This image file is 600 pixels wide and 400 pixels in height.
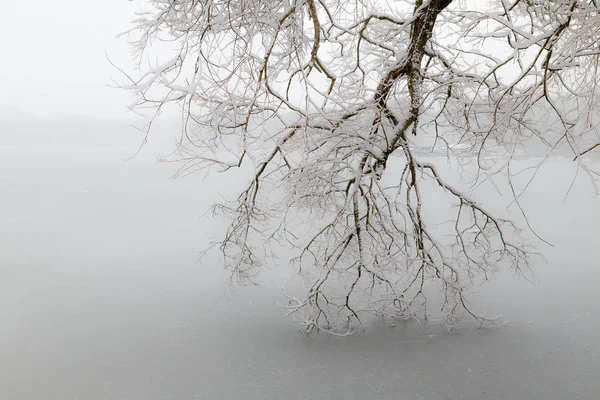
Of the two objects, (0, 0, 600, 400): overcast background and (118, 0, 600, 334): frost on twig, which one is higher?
(118, 0, 600, 334): frost on twig

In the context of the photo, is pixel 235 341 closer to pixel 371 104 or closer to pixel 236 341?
pixel 236 341

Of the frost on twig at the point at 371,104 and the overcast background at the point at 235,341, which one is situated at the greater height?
the frost on twig at the point at 371,104

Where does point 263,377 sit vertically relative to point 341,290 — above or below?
below

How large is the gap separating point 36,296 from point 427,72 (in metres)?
8.32

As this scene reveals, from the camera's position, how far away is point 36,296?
938cm

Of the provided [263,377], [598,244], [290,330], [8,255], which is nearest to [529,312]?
[290,330]

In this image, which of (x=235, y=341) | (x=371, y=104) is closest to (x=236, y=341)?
(x=235, y=341)

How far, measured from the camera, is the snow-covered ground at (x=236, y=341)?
588 cm

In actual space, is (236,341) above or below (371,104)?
below

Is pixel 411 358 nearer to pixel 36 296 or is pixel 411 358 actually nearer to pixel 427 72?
pixel 427 72

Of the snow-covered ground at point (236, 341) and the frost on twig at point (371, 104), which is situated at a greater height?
the frost on twig at point (371, 104)

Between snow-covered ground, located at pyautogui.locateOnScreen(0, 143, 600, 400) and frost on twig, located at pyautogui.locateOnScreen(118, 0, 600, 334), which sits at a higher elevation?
frost on twig, located at pyautogui.locateOnScreen(118, 0, 600, 334)

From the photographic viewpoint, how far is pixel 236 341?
280 inches

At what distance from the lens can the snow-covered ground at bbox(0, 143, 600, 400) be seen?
5875 millimetres
